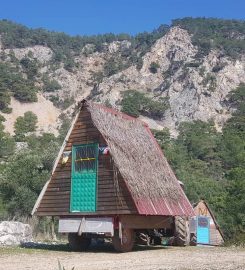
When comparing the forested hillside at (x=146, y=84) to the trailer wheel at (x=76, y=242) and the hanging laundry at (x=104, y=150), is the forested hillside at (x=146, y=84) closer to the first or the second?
the trailer wheel at (x=76, y=242)

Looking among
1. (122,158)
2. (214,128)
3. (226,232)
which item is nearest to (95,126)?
(122,158)

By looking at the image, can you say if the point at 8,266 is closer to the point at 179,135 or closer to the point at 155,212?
the point at 155,212

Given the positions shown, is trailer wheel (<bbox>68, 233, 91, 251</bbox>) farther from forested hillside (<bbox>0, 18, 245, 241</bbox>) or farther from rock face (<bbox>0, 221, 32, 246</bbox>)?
forested hillside (<bbox>0, 18, 245, 241</bbox>)

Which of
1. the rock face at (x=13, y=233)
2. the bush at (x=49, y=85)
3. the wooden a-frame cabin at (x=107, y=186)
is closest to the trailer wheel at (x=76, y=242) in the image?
the wooden a-frame cabin at (x=107, y=186)

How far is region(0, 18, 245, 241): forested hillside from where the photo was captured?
272 feet

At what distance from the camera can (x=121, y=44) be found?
14488 cm

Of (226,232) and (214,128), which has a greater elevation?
(214,128)

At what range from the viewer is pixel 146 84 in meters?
123

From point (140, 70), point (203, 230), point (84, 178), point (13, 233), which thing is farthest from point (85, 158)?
point (140, 70)

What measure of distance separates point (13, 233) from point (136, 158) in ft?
23.1

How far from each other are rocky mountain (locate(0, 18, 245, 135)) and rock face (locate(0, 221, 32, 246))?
3141 inches

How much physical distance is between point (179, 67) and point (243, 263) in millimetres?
108307

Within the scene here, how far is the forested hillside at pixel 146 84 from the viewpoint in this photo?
8300 centimetres

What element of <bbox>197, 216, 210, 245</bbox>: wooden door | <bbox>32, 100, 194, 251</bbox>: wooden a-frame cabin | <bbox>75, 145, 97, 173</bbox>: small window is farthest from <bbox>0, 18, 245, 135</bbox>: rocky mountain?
<bbox>75, 145, 97, 173</bbox>: small window
